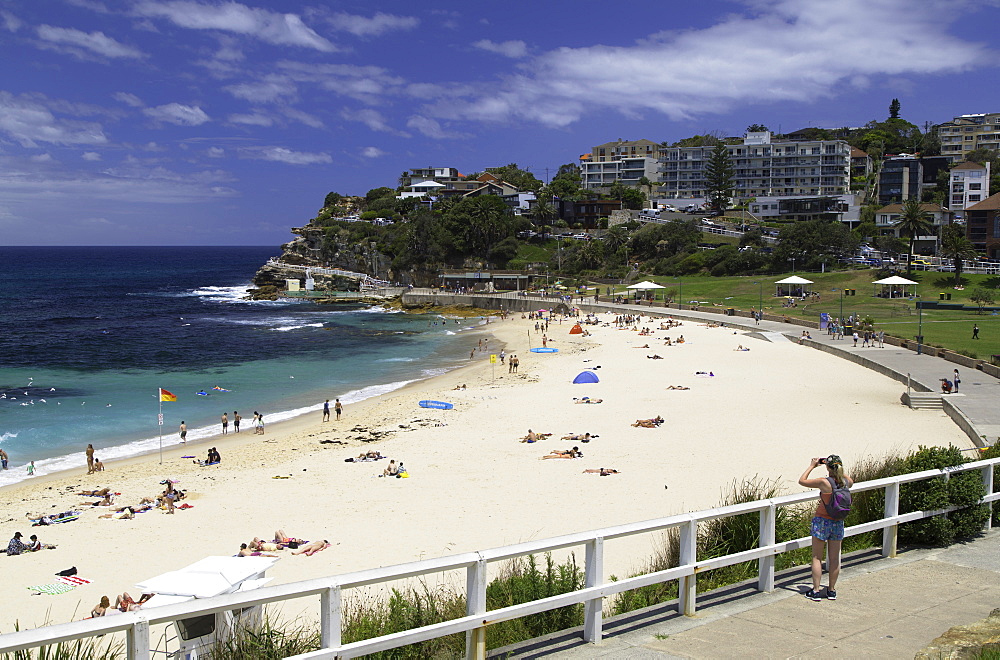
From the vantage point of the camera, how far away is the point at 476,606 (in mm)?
4246

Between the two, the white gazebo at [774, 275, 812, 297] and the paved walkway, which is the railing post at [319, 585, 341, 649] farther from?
the white gazebo at [774, 275, 812, 297]

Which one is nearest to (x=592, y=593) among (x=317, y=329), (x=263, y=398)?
(x=263, y=398)

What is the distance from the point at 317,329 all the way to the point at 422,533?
46.9 meters

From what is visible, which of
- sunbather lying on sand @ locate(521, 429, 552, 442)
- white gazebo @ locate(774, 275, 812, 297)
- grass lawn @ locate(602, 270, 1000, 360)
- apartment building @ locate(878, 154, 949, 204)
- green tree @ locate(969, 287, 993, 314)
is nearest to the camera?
sunbather lying on sand @ locate(521, 429, 552, 442)

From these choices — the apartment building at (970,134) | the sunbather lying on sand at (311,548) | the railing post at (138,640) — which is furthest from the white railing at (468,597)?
the apartment building at (970,134)

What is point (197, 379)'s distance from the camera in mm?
36969

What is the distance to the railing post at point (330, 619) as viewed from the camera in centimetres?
383

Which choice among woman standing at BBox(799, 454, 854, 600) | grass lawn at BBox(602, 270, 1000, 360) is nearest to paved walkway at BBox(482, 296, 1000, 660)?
woman standing at BBox(799, 454, 854, 600)

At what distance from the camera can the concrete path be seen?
15.0ft

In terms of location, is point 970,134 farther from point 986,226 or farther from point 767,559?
point 767,559

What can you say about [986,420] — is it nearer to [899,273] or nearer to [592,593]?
[592,593]

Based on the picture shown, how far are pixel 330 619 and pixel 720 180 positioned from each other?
10091 centimetres

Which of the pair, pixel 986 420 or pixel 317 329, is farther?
pixel 317 329

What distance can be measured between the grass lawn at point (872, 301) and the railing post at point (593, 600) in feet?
99.1
